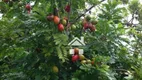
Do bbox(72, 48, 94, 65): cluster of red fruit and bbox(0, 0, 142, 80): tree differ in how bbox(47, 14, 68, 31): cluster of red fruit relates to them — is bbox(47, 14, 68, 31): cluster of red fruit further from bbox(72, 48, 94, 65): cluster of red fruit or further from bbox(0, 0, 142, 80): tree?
bbox(72, 48, 94, 65): cluster of red fruit

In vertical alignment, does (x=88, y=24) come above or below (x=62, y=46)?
above

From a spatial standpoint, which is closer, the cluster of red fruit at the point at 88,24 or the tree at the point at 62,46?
the tree at the point at 62,46

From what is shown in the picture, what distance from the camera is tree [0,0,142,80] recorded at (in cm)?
262

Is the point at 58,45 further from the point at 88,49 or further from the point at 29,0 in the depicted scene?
the point at 29,0

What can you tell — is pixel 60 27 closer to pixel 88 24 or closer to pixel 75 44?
pixel 75 44

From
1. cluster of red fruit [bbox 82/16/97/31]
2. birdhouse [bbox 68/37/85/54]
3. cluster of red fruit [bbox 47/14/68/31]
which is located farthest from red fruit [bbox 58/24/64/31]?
cluster of red fruit [bbox 82/16/97/31]

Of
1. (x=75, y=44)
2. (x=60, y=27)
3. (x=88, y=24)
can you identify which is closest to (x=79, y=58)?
(x=75, y=44)

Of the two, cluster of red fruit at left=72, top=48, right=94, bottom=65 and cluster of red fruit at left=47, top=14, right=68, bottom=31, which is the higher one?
cluster of red fruit at left=47, top=14, right=68, bottom=31

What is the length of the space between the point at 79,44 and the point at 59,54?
0.25 metres

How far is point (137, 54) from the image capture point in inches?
128

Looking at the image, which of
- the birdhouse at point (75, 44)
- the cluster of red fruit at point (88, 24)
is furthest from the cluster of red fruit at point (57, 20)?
the cluster of red fruit at point (88, 24)

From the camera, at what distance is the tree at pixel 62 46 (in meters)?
2.62

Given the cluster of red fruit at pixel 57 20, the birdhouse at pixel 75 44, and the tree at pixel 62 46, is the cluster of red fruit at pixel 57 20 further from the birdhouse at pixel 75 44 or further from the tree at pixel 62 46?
the birdhouse at pixel 75 44

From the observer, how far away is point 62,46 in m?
2.63
